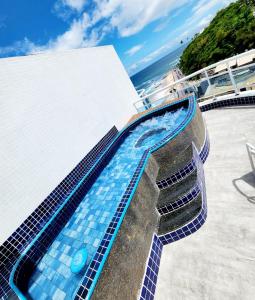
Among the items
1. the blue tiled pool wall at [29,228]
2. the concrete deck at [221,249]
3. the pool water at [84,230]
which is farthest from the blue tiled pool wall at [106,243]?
the blue tiled pool wall at [29,228]

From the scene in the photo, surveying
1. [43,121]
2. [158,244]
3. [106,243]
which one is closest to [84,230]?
[106,243]

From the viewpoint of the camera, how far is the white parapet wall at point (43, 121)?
512 centimetres

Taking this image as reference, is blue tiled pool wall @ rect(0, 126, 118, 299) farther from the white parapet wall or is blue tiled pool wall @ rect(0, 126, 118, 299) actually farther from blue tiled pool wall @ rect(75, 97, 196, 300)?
blue tiled pool wall @ rect(75, 97, 196, 300)

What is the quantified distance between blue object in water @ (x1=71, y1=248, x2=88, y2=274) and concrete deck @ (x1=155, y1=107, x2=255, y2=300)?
4.59 ft

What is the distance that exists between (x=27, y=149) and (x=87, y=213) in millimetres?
2838

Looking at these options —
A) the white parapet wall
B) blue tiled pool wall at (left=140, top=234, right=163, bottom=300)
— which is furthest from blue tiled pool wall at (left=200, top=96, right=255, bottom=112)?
blue tiled pool wall at (left=140, top=234, right=163, bottom=300)

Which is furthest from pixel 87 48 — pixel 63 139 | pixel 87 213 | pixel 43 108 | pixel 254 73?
pixel 87 213

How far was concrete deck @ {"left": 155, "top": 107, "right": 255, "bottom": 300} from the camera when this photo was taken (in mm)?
2703

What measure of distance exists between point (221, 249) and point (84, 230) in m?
2.85

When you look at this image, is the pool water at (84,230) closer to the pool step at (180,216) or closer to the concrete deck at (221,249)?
the pool step at (180,216)

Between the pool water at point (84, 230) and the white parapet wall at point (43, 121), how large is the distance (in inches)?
59.8

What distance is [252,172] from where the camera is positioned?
402cm

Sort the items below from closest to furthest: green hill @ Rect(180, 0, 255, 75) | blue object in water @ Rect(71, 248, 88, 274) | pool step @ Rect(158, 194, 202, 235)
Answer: blue object in water @ Rect(71, 248, 88, 274), pool step @ Rect(158, 194, 202, 235), green hill @ Rect(180, 0, 255, 75)

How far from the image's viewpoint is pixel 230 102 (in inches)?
280
